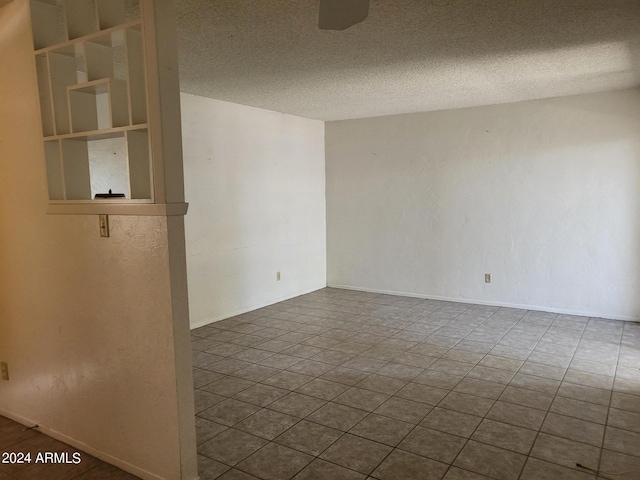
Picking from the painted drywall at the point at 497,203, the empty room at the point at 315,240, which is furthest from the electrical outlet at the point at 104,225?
the painted drywall at the point at 497,203

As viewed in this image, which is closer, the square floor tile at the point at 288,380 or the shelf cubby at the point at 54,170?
the shelf cubby at the point at 54,170

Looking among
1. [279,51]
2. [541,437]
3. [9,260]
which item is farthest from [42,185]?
[541,437]

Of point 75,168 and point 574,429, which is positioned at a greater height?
point 75,168

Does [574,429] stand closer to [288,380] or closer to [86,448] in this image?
[288,380]

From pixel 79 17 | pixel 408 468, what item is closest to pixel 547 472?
pixel 408 468

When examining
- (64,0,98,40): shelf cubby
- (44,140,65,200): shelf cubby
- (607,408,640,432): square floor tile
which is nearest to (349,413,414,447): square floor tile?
(607,408,640,432): square floor tile

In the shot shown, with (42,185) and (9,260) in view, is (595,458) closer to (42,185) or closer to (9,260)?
(42,185)

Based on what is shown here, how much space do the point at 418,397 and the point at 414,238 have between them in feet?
9.86

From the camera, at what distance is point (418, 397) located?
9.89ft

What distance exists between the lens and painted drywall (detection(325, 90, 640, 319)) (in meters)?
4.61

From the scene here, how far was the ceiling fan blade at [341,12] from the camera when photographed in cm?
171

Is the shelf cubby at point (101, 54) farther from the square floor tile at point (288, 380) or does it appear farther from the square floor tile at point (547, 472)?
the square floor tile at point (547, 472)

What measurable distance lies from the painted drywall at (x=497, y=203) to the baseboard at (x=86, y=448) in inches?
165

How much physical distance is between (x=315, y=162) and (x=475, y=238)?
2322 mm
